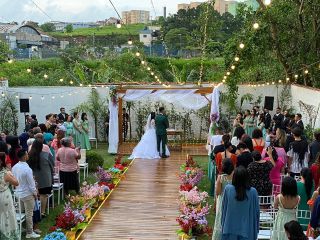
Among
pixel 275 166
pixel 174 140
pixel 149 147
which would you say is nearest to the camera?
pixel 275 166

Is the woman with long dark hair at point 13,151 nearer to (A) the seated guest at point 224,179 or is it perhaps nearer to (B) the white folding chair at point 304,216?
(A) the seated guest at point 224,179

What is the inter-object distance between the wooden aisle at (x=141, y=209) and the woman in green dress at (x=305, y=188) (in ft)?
6.35

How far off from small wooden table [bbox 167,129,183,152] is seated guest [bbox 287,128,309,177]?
23.7ft

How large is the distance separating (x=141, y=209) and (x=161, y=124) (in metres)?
5.21

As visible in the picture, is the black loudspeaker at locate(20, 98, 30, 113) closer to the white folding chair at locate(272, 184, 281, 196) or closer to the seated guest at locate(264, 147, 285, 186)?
the seated guest at locate(264, 147, 285, 186)

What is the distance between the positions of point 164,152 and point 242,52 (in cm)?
494

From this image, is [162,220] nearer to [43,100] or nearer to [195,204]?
[195,204]

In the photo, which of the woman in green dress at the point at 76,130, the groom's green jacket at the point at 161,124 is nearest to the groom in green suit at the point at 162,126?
the groom's green jacket at the point at 161,124

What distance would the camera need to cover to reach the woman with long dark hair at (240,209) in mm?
5367

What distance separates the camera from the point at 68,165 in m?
9.50

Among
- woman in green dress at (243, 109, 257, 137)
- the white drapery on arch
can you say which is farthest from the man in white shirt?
woman in green dress at (243, 109, 257, 137)

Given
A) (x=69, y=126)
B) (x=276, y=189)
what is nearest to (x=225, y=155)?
(x=276, y=189)

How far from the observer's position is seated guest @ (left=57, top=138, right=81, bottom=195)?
9359 mm

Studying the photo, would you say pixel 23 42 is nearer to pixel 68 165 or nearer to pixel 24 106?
pixel 24 106
